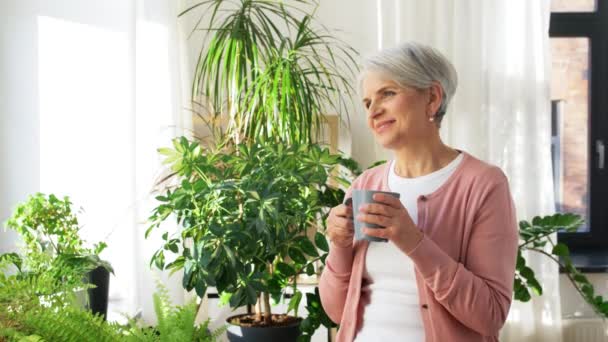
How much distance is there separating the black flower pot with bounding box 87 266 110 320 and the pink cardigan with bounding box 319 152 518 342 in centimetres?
109

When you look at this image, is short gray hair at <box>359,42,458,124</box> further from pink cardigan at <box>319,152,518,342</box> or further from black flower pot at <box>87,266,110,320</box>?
black flower pot at <box>87,266,110,320</box>

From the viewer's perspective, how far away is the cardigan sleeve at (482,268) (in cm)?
142

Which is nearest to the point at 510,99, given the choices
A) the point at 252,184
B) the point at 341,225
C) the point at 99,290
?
the point at 252,184

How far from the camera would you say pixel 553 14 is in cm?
401

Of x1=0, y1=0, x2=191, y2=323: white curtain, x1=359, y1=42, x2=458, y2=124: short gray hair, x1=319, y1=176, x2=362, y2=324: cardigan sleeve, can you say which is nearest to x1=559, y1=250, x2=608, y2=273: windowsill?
x1=0, y1=0, x2=191, y2=323: white curtain

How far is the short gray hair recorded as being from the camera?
156 centimetres

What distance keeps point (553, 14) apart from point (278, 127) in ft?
6.32

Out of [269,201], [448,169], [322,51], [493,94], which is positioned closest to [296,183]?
[269,201]

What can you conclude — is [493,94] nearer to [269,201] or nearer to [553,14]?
[553,14]

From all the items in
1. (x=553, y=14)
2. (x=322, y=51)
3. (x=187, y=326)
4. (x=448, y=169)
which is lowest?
(x=187, y=326)

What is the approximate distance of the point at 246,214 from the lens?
2414 mm

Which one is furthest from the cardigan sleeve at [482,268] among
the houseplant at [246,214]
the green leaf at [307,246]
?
the green leaf at [307,246]

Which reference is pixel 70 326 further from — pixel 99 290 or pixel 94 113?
pixel 94 113

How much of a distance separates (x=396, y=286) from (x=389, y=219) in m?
0.24
